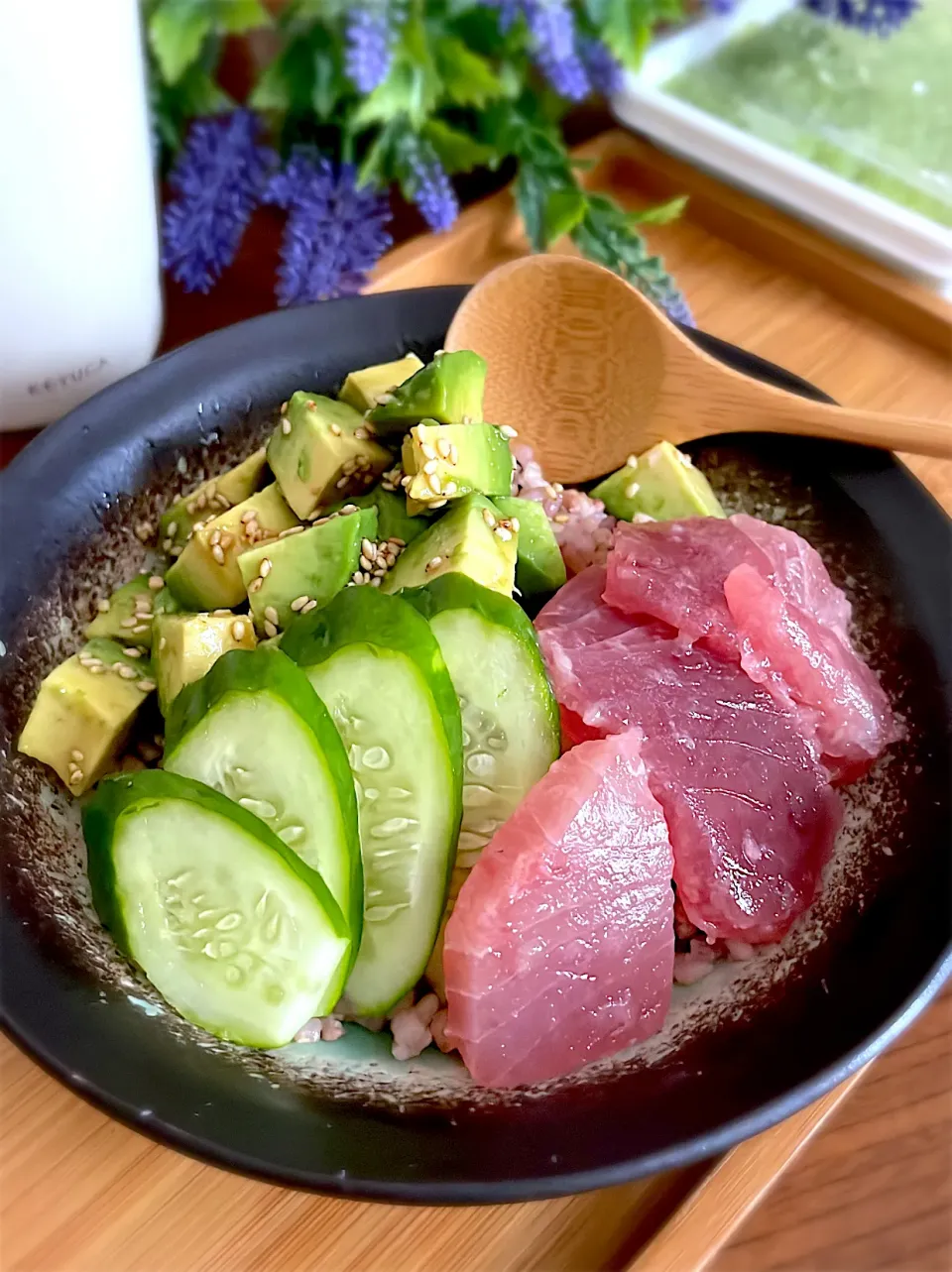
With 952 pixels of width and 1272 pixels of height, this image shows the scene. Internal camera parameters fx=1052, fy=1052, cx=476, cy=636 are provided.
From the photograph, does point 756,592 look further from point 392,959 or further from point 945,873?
point 392,959

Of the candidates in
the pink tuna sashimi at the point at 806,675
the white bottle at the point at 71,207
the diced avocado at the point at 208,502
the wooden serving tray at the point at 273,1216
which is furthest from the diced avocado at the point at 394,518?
the wooden serving tray at the point at 273,1216

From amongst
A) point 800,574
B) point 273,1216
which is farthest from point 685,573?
point 273,1216

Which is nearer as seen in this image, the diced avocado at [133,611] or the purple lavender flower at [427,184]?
the diced avocado at [133,611]

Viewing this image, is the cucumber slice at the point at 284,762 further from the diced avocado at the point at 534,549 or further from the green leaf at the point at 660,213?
the green leaf at the point at 660,213

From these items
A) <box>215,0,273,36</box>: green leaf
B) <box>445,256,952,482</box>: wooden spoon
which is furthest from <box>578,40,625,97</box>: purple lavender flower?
<box>445,256,952,482</box>: wooden spoon

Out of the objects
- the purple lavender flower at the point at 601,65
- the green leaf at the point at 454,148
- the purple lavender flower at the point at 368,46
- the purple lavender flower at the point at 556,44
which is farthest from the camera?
the purple lavender flower at the point at 601,65
